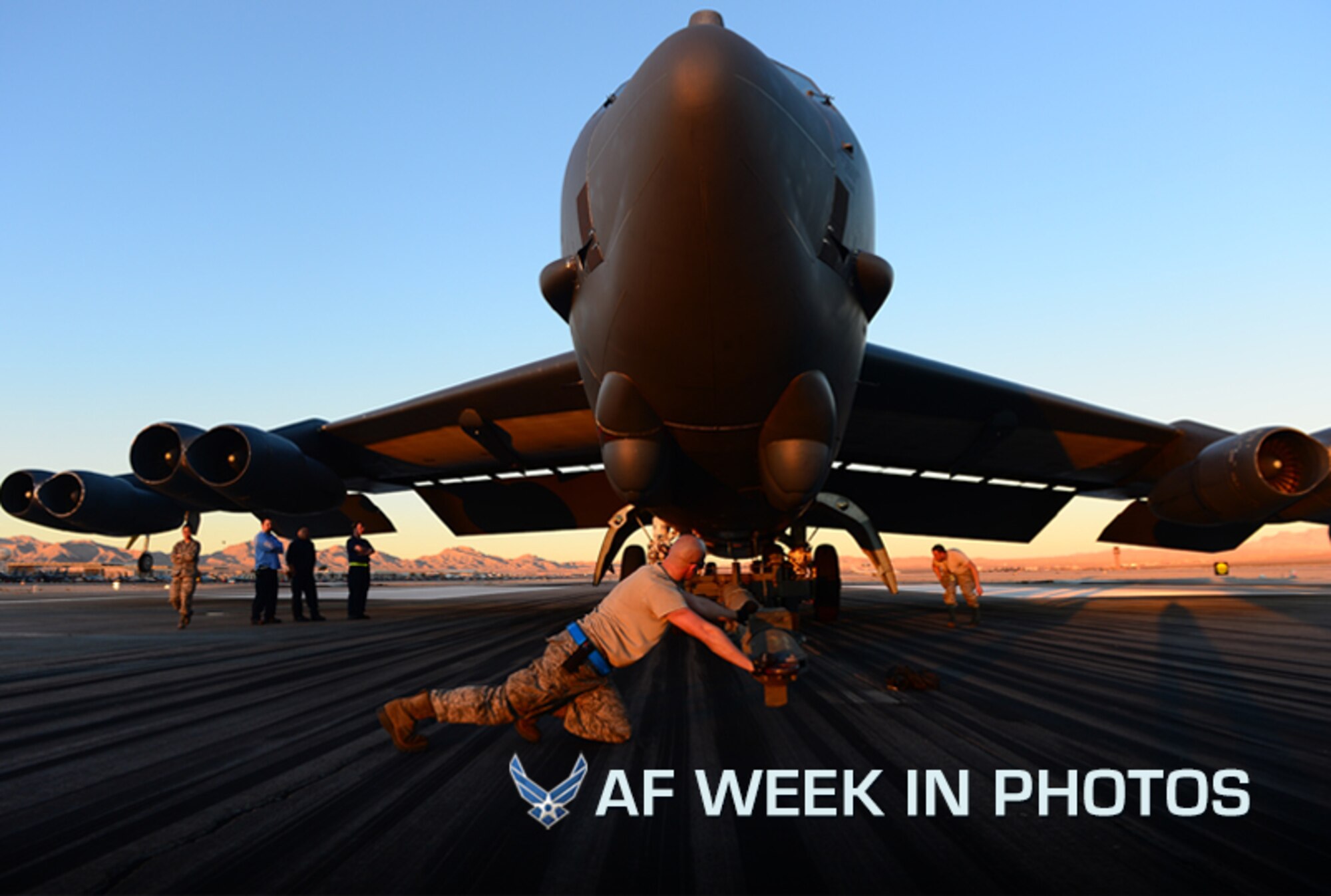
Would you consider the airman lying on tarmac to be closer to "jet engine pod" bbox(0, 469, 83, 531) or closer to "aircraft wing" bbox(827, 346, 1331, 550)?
"aircraft wing" bbox(827, 346, 1331, 550)

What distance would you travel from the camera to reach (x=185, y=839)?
2.29 metres

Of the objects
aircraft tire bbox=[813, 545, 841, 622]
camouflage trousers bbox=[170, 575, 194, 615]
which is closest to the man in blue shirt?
camouflage trousers bbox=[170, 575, 194, 615]

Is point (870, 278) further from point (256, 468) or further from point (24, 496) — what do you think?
point (24, 496)

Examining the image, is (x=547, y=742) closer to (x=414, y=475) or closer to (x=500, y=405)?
(x=500, y=405)

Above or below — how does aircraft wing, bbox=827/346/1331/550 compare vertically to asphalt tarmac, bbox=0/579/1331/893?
above

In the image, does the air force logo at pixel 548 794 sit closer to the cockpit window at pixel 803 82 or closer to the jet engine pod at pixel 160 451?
the cockpit window at pixel 803 82

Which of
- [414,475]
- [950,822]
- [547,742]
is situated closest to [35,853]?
[547,742]

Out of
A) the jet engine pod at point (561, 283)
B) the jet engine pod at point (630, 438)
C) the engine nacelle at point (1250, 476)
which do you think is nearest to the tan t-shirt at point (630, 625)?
the jet engine pod at point (630, 438)

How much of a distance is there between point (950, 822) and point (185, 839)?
2.61m

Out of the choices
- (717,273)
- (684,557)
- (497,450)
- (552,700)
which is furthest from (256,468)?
(684,557)

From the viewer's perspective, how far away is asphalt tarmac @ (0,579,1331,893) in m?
2.04

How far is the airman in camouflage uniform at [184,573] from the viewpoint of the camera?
385 inches

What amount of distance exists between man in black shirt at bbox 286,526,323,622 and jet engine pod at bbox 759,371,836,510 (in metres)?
9.09

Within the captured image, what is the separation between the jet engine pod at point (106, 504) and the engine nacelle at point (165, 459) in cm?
249
